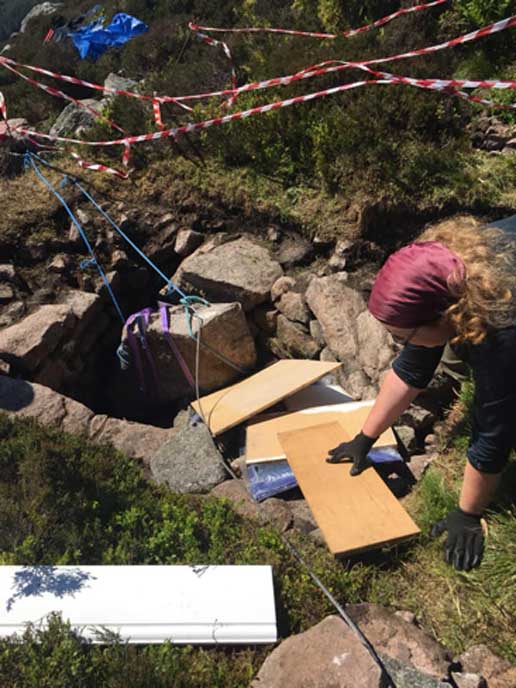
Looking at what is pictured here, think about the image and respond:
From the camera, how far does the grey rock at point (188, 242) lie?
5395 mm

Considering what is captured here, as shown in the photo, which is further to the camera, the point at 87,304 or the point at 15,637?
the point at 87,304

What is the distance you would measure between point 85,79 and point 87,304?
7022mm

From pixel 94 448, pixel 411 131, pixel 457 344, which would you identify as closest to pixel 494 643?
pixel 457 344

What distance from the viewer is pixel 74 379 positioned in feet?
16.1

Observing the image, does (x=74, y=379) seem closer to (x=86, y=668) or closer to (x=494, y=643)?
(x=86, y=668)

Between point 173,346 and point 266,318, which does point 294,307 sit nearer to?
point 266,318

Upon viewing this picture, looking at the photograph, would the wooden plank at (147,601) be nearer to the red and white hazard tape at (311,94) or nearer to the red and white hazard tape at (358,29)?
Answer: the red and white hazard tape at (311,94)

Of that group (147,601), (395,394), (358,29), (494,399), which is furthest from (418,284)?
(358,29)

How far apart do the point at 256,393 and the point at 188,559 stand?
1.76m

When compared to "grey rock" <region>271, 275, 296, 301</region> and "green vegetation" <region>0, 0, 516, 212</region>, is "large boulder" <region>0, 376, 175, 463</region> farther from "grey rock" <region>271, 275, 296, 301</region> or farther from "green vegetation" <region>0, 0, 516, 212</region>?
"green vegetation" <region>0, 0, 516, 212</region>

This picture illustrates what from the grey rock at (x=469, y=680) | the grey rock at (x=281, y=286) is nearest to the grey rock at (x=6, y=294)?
the grey rock at (x=281, y=286)

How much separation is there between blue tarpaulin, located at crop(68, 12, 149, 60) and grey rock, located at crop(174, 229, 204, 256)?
25.4 feet

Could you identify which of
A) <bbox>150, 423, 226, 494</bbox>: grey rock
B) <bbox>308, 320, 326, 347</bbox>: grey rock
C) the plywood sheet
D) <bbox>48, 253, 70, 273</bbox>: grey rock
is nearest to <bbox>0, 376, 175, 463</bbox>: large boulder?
<bbox>150, 423, 226, 494</bbox>: grey rock

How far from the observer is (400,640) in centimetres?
216
